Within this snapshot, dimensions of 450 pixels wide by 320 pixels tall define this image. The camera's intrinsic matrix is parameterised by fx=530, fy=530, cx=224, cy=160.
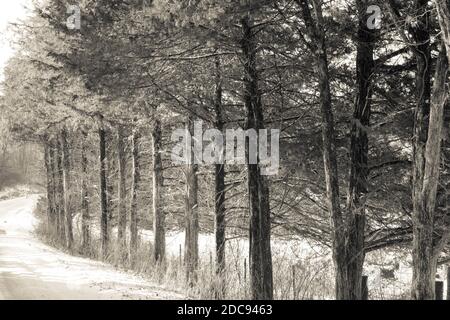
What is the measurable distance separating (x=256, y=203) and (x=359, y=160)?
80.0 inches

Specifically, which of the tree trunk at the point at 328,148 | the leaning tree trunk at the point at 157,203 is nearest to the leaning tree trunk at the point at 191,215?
the leaning tree trunk at the point at 157,203

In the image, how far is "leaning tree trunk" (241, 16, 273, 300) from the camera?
959 centimetres

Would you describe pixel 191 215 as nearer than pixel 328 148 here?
No

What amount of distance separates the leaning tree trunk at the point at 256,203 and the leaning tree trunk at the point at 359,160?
5.00 feet

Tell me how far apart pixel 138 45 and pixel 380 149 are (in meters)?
4.97

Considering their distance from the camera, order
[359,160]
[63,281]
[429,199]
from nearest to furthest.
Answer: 1. [429,199]
2. [359,160]
3. [63,281]

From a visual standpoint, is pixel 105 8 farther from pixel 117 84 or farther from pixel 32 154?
pixel 32 154

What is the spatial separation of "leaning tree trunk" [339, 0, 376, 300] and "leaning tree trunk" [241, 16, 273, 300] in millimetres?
1523

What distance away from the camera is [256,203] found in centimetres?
990

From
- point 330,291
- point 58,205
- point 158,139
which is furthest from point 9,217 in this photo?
point 330,291

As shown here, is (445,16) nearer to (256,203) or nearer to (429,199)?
(429,199)

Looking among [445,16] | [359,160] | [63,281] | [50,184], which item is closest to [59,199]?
[50,184]

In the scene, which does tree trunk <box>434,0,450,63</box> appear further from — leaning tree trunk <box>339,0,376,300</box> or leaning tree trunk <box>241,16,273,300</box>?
leaning tree trunk <box>241,16,273,300</box>

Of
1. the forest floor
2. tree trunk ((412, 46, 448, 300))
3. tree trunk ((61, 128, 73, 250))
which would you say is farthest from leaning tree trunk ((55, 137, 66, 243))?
tree trunk ((412, 46, 448, 300))
